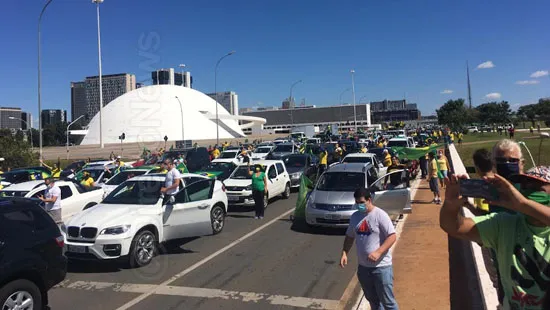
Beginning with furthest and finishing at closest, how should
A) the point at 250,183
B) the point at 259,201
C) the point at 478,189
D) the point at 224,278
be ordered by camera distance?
the point at 250,183 < the point at 259,201 < the point at 224,278 < the point at 478,189

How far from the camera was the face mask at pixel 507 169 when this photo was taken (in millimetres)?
2910

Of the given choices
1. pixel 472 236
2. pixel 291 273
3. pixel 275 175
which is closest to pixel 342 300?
pixel 291 273

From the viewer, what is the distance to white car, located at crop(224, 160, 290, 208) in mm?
13445

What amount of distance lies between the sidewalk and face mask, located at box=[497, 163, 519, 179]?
3076mm

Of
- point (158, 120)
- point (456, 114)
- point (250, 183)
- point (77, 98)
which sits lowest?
point (250, 183)

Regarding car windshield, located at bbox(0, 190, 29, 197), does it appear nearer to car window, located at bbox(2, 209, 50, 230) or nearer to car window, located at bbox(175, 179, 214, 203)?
car window, located at bbox(175, 179, 214, 203)

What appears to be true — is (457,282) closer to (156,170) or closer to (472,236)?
(472,236)

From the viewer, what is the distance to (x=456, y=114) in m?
89.5

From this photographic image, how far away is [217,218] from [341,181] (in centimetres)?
345

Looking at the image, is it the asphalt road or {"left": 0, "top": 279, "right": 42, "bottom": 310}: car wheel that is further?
the asphalt road

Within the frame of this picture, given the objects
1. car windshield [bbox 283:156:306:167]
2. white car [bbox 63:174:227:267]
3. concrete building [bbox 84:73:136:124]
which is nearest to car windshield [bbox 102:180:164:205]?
white car [bbox 63:174:227:267]

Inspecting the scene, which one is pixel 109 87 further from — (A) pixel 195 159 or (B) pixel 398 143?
(B) pixel 398 143

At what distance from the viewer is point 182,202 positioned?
28.3 ft

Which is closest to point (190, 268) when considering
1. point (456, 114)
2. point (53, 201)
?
point (53, 201)
